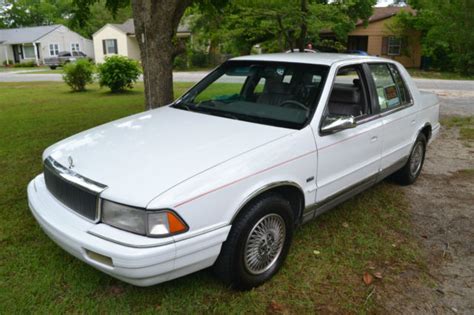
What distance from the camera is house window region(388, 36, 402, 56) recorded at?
30.4 meters

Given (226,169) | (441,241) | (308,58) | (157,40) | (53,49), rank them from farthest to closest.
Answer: (53,49) < (157,40) < (308,58) < (441,241) < (226,169)

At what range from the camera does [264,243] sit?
315 cm

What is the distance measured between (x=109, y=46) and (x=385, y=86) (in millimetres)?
41529

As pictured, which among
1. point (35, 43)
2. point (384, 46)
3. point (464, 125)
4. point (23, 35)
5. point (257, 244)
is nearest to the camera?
point (257, 244)

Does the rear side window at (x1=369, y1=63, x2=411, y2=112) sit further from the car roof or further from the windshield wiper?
the windshield wiper

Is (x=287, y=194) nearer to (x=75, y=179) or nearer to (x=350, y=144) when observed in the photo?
(x=350, y=144)

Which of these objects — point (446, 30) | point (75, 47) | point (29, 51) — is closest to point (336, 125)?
point (446, 30)

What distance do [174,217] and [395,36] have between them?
1232 inches

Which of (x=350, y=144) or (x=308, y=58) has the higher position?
(x=308, y=58)

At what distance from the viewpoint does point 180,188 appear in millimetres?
2582

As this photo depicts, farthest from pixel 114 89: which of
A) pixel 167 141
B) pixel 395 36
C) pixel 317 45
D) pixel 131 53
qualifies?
pixel 131 53

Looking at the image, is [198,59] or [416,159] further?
[198,59]

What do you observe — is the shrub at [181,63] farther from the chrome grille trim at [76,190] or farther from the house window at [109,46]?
the chrome grille trim at [76,190]

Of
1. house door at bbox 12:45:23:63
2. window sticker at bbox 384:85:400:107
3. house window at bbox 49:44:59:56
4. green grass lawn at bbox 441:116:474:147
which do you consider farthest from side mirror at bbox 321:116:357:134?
house door at bbox 12:45:23:63
